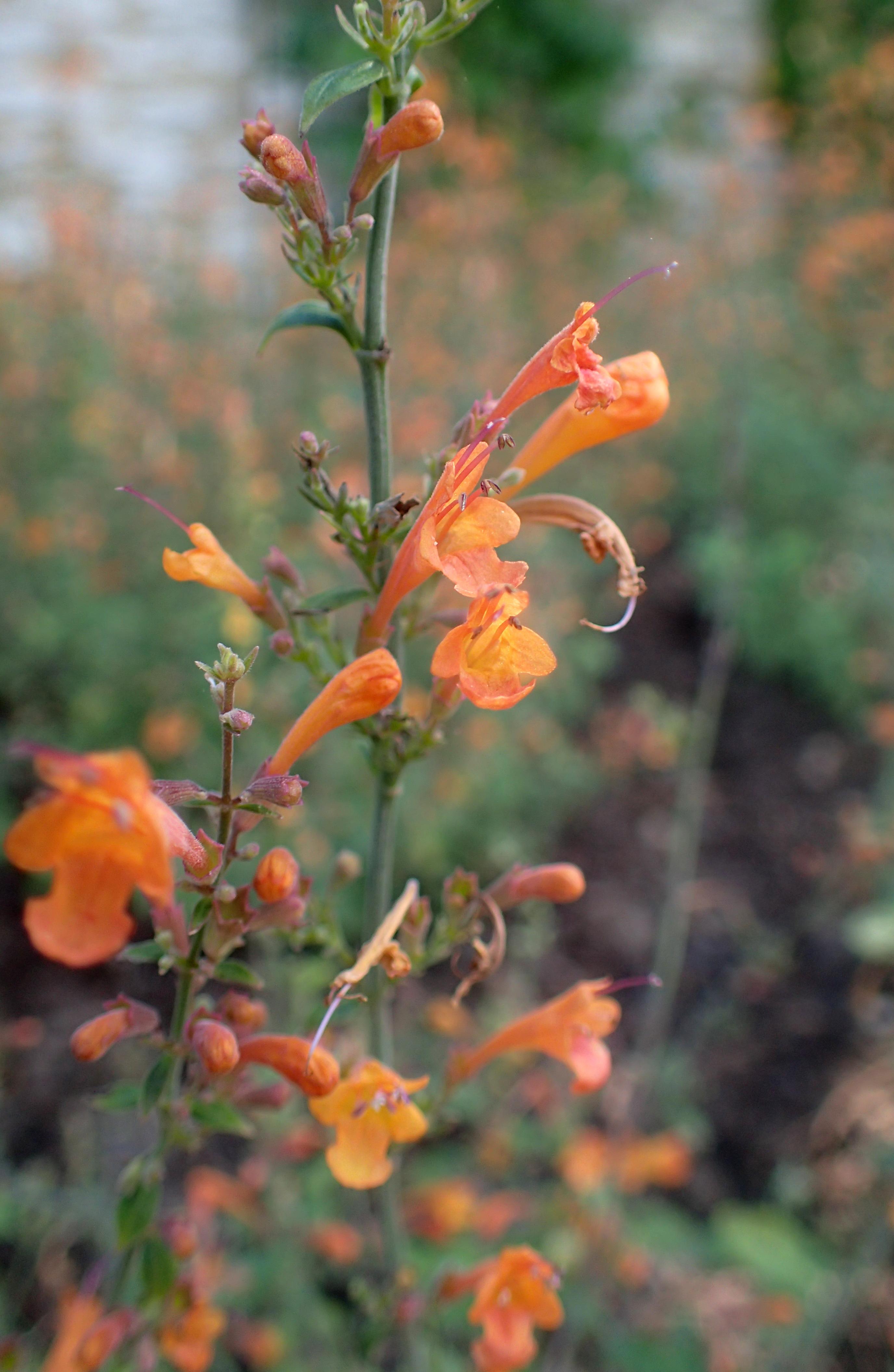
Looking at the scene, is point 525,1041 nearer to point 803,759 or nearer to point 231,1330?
point 231,1330

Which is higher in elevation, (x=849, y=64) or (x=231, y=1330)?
(x=849, y=64)

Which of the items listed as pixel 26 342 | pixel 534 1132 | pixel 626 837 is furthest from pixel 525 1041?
pixel 26 342

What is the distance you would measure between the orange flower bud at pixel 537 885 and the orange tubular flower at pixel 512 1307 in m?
0.54

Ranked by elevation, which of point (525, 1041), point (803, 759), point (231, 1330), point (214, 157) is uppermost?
point (214, 157)

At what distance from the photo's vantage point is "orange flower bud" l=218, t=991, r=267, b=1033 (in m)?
1.18

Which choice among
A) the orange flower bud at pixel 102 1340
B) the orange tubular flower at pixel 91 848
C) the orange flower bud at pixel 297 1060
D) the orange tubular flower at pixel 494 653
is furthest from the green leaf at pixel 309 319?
the orange flower bud at pixel 102 1340

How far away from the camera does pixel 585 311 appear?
3.48 ft

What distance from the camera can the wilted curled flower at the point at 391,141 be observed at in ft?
3.34

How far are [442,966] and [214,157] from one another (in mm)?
9490

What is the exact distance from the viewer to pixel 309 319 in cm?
111

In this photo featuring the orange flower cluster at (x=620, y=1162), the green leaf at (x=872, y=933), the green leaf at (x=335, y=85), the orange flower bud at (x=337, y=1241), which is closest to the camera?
the green leaf at (x=335, y=85)

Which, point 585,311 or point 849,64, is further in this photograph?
point 849,64

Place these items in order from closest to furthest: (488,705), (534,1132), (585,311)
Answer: (488,705), (585,311), (534,1132)

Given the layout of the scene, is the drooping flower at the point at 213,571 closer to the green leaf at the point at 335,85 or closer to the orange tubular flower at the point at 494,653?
the orange tubular flower at the point at 494,653
